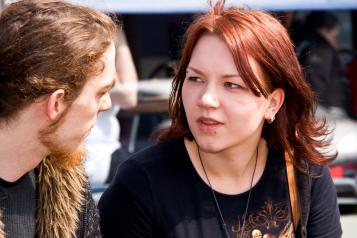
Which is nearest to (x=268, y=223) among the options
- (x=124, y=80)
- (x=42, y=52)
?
(x=42, y=52)

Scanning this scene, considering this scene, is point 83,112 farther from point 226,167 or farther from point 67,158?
point 226,167

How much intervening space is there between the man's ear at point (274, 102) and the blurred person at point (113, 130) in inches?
43.6

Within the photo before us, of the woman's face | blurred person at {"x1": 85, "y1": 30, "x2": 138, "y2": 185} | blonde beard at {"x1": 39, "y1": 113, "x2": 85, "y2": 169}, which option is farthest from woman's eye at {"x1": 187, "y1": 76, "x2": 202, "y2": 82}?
blurred person at {"x1": 85, "y1": 30, "x2": 138, "y2": 185}

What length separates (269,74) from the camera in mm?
2373

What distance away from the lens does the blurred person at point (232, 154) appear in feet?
7.58

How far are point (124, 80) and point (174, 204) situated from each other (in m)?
1.33

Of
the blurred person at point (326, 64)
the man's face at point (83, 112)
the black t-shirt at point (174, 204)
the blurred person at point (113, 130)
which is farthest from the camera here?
the blurred person at point (326, 64)

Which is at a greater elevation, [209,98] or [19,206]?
[209,98]

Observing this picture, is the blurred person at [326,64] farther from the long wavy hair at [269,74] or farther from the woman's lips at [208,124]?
the woman's lips at [208,124]

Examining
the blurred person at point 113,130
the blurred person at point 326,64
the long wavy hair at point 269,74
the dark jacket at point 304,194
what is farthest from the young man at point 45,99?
the blurred person at point 326,64

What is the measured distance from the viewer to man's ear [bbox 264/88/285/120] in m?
2.44

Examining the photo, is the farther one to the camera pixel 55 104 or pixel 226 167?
pixel 226 167

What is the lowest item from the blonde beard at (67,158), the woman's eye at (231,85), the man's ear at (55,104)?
the blonde beard at (67,158)

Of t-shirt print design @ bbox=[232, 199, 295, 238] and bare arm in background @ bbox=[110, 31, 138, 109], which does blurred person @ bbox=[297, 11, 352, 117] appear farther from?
t-shirt print design @ bbox=[232, 199, 295, 238]
